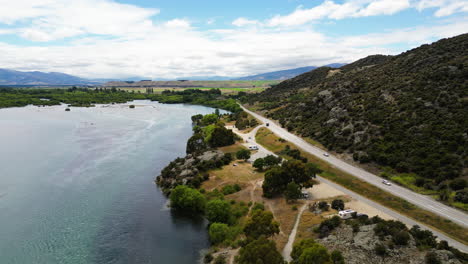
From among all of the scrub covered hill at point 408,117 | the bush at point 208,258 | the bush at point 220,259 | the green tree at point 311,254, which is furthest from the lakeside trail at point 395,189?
the bush at point 208,258

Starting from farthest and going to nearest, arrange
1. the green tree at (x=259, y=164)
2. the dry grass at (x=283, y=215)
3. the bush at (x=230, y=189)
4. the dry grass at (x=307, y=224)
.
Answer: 1. the green tree at (x=259, y=164)
2. the bush at (x=230, y=189)
3. the dry grass at (x=283, y=215)
4. the dry grass at (x=307, y=224)

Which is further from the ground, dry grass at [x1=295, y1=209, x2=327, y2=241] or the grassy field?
the grassy field

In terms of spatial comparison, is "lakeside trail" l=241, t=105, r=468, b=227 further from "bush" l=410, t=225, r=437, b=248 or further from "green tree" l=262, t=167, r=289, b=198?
"green tree" l=262, t=167, r=289, b=198

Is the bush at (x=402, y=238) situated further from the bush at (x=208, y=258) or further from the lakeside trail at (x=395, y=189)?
the bush at (x=208, y=258)

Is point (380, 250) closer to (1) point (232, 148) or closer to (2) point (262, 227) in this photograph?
(2) point (262, 227)

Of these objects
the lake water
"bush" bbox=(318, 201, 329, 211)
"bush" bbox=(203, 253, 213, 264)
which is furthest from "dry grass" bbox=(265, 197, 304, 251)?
the lake water

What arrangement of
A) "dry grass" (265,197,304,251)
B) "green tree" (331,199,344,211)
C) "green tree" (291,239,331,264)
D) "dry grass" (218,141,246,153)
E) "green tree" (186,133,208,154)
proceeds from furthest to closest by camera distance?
"green tree" (186,133,208,154) < "dry grass" (218,141,246,153) < "green tree" (331,199,344,211) < "dry grass" (265,197,304,251) < "green tree" (291,239,331,264)
